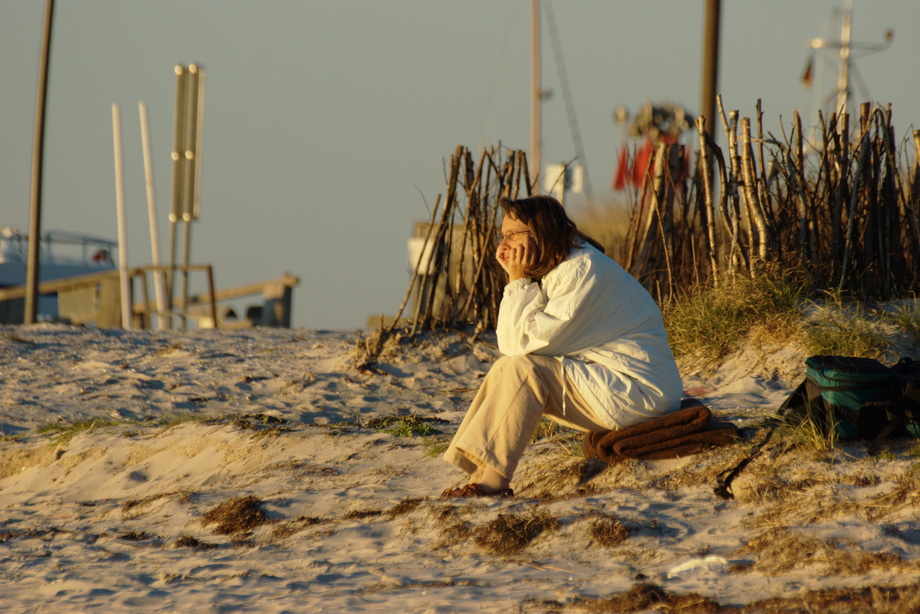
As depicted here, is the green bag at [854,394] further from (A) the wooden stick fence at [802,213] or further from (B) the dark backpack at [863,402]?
(A) the wooden stick fence at [802,213]

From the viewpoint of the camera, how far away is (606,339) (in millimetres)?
4070

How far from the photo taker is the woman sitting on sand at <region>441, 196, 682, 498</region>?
3980 millimetres

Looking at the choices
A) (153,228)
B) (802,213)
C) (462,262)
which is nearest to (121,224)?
(153,228)

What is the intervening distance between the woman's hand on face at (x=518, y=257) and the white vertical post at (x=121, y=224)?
8656 mm

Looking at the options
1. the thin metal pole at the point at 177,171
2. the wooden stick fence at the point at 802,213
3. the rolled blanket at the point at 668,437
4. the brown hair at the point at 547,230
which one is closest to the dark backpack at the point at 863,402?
the rolled blanket at the point at 668,437

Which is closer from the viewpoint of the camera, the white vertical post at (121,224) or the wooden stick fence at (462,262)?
the wooden stick fence at (462,262)

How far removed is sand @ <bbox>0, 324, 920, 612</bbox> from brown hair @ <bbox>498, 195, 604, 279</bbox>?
0.83 meters

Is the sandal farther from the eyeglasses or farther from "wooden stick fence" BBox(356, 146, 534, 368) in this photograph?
"wooden stick fence" BBox(356, 146, 534, 368)

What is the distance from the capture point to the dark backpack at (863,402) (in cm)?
385

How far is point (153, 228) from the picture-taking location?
12.3 m

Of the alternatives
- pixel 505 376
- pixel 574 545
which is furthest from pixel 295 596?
pixel 505 376

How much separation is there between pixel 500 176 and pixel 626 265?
1055 mm

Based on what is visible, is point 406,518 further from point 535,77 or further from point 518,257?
point 535,77

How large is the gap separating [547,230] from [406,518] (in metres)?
1.18
